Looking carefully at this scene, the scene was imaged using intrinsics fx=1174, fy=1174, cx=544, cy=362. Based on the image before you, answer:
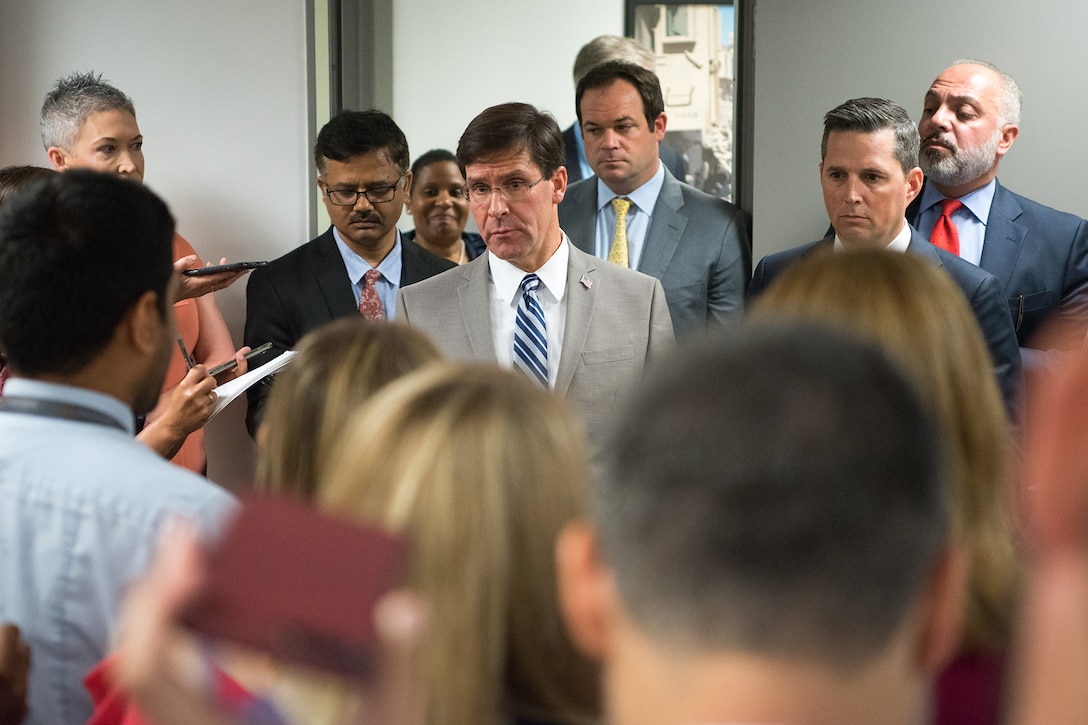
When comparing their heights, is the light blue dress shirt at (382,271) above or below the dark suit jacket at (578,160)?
below

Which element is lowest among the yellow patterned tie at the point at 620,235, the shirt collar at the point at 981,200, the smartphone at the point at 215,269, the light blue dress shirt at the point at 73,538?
the light blue dress shirt at the point at 73,538

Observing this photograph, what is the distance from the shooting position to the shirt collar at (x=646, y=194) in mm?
3795

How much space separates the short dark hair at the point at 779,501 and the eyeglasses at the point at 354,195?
2.93m

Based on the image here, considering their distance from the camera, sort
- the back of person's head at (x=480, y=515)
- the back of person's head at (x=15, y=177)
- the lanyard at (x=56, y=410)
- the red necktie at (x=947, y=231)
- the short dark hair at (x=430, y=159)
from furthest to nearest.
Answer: the short dark hair at (x=430, y=159) < the red necktie at (x=947, y=231) < the back of person's head at (x=15, y=177) < the lanyard at (x=56, y=410) < the back of person's head at (x=480, y=515)

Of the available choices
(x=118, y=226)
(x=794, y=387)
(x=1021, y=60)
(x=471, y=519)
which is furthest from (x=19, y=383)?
(x=1021, y=60)

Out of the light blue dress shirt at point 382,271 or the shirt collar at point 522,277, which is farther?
the light blue dress shirt at point 382,271

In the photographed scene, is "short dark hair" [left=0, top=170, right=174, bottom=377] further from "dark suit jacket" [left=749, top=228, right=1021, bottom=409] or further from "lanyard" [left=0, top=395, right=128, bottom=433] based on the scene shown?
"dark suit jacket" [left=749, top=228, right=1021, bottom=409]

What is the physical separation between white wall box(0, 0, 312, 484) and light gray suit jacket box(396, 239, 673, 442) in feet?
3.33

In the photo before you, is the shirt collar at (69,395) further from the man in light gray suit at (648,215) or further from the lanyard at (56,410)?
the man in light gray suit at (648,215)

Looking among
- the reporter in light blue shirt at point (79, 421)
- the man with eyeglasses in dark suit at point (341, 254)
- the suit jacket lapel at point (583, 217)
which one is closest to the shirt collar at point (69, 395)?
the reporter in light blue shirt at point (79, 421)

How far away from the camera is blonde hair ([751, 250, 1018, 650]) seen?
1341 millimetres

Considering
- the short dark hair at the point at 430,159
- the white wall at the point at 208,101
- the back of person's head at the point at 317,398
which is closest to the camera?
the back of person's head at the point at 317,398

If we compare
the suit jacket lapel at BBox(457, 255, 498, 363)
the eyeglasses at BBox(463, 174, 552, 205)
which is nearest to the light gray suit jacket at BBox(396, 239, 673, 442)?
the suit jacket lapel at BBox(457, 255, 498, 363)

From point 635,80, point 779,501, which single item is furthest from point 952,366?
point 635,80
